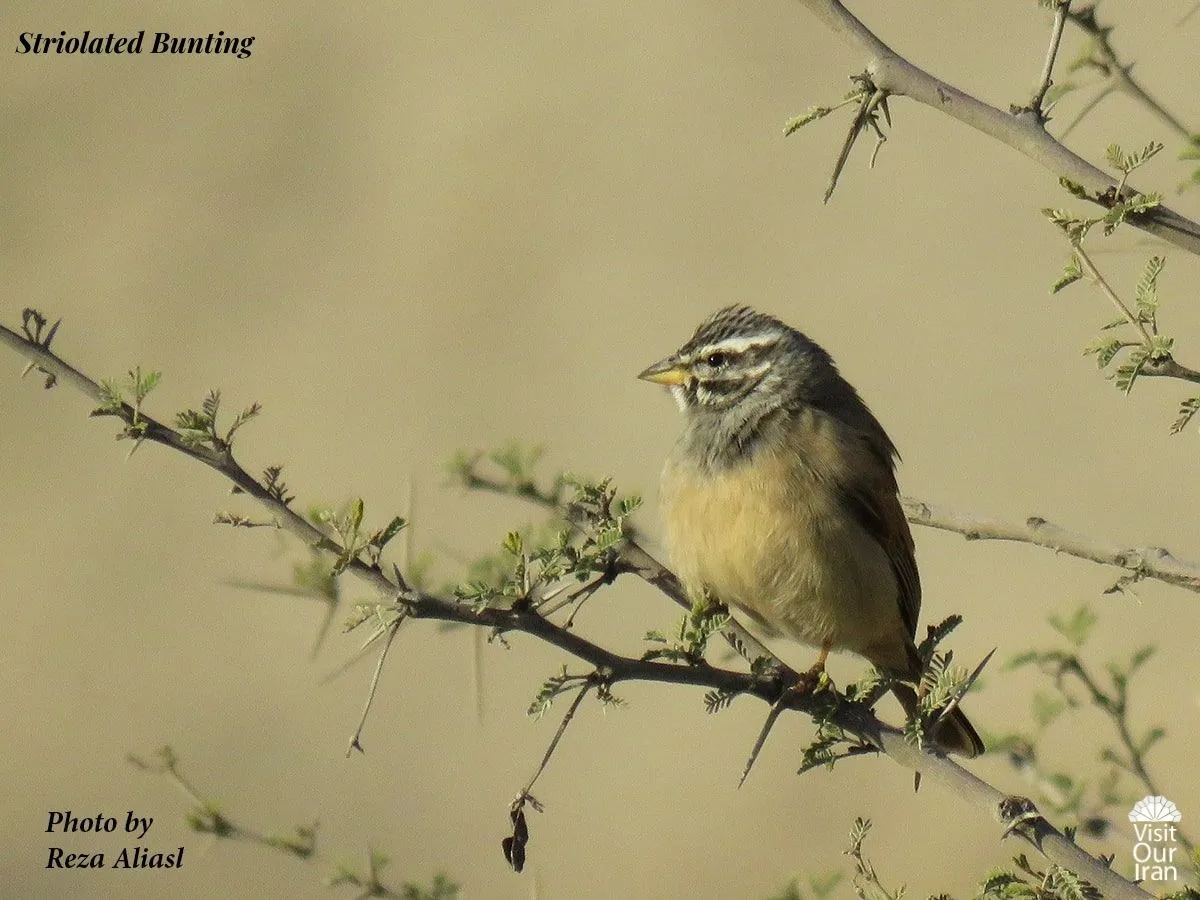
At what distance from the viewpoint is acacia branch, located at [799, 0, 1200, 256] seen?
3.71 metres

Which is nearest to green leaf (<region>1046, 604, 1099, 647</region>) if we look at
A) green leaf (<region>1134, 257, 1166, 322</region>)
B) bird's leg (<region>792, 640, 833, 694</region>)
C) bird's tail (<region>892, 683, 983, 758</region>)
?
bird's tail (<region>892, 683, 983, 758</region>)

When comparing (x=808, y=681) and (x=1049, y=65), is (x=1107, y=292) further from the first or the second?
(x=808, y=681)

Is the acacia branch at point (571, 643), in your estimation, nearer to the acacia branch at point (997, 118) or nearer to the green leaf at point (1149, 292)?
the green leaf at point (1149, 292)

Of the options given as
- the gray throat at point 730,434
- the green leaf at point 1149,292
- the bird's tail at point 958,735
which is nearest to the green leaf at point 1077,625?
the bird's tail at point 958,735

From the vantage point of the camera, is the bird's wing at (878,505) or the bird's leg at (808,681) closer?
the bird's leg at (808,681)

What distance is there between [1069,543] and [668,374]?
2773 millimetres

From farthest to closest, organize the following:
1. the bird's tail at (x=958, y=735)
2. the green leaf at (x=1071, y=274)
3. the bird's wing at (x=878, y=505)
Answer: the bird's wing at (x=878, y=505)
the bird's tail at (x=958, y=735)
the green leaf at (x=1071, y=274)

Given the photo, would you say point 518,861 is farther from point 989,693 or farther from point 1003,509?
point 1003,509

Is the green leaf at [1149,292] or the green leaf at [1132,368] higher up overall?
the green leaf at [1149,292]

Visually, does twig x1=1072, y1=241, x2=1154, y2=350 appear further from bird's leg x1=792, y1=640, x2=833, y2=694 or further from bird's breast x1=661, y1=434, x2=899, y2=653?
bird's breast x1=661, y1=434, x2=899, y2=653

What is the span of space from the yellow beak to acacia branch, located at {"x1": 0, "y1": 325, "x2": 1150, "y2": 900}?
2678 mm

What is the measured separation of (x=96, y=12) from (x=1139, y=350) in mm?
15393

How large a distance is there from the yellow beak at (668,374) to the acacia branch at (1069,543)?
6.59 ft

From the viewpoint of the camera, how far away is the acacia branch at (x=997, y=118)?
3.71 meters
